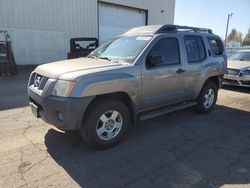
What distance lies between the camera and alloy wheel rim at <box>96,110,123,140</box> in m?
4.09

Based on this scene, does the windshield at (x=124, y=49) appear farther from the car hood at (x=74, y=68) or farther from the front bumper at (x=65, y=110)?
the front bumper at (x=65, y=110)

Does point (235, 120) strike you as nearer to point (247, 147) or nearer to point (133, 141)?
point (247, 147)

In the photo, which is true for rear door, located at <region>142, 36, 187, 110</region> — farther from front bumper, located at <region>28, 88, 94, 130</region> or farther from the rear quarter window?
the rear quarter window

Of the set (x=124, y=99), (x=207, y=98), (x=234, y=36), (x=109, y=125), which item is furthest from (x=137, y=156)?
(x=234, y=36)

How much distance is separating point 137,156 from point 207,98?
3.09 m

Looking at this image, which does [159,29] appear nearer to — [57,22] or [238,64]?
[238,64]

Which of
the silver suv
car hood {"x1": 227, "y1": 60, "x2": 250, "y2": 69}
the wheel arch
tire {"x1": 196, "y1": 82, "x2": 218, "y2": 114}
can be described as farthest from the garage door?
the wheel arch

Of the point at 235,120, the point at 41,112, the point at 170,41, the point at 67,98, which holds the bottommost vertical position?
the point at 235,120

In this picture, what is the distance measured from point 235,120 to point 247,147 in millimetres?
1578

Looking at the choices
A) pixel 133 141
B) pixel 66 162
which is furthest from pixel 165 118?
pixel 66 162

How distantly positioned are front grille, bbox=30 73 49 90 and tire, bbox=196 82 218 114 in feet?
12.1

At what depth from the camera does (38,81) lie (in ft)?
13.9

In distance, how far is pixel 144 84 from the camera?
4.51m

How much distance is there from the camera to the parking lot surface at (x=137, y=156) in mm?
3312
